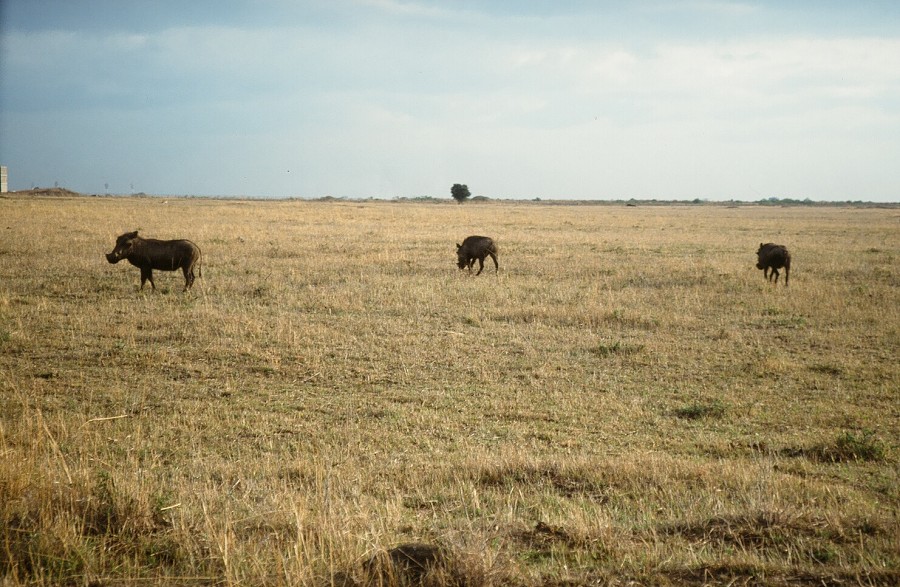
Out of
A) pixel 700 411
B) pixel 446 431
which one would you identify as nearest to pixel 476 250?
pixel 700 411

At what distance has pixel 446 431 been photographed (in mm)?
8047

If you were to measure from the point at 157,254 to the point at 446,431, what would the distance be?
12.6 meters

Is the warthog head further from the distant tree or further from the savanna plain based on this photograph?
the distant tree

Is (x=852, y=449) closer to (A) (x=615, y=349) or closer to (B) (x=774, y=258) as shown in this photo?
(A) (x=615, y=349)

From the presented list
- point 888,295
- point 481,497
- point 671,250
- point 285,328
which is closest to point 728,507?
point 481,497

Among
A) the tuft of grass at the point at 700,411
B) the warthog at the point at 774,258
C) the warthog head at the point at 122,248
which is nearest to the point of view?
the tuft of grass at the point at 700,411

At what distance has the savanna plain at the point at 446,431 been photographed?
14.4 feet

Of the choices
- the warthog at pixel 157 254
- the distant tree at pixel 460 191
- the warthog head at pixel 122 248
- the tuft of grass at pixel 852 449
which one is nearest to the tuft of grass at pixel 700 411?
the tuft of grass at pixel 852 449

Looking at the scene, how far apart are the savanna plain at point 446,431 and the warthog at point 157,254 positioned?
2.20ft

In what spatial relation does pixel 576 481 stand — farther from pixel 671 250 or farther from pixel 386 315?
pixel 671 250

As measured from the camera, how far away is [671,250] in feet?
102

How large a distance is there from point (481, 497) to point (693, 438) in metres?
3.26

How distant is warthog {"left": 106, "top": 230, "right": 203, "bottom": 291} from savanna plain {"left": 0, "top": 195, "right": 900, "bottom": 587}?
2.20 feet

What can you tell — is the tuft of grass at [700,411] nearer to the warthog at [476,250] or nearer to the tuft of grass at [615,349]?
the tuft of grass at [615,349]
